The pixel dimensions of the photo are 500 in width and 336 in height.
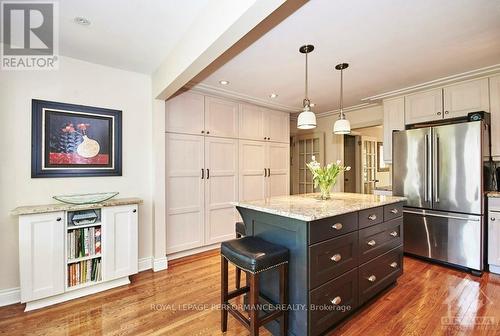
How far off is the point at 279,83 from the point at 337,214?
2.19 m

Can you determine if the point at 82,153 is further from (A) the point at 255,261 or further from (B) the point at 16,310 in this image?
(A) the point at 255,261

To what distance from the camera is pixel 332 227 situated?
177 cm

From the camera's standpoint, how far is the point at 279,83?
3312 mm

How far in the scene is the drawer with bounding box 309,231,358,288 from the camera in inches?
64.9

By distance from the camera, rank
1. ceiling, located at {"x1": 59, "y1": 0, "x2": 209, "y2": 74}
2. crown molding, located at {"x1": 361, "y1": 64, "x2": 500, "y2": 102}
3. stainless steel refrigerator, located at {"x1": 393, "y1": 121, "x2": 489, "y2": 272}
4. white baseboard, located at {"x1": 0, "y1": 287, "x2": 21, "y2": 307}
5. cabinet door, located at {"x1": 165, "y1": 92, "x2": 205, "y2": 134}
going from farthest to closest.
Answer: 1. cabinet door, located at {"x1": 165, "y1": 92, "x2": 205, "y2": 134}
2. crown molding, located at {"x1": 361, "y1": 64, "x2": 500, "y2": 102}
3. stainless steel refrigerator, located at {"x1": 393, "y1": 121, "x2": 489, "y2": 272}
4. white baseboard, located at {"x1": 0, "y1": 287, "x2": 21, "y2": 307}
5. ceiling, located at {"x1": 59, "y1": 0, "x2": 209, "y2": 74}

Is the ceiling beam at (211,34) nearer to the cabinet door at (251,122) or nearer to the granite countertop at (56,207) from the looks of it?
the granite countertop at (56,207)

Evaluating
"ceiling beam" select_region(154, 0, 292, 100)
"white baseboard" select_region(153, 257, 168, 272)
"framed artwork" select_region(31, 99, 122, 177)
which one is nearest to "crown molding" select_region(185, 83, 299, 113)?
"ceiling beam" select_region(154, 0, 292, 100)

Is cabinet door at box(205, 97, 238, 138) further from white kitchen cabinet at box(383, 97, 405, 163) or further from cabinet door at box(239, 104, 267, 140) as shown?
white kitchen cabinet at box(383, 97, 405, 163)

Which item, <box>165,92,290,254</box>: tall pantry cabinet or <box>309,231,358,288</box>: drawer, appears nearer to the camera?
<box>309,231,358,288</box>: drawer

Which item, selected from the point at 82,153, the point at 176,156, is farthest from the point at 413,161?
the point at 82,153

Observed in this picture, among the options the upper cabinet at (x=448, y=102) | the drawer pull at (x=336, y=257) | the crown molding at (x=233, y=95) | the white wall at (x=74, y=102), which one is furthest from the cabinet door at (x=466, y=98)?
the white wall at (x=74, y=102)

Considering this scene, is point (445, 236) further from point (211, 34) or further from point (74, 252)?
point (74, 252)

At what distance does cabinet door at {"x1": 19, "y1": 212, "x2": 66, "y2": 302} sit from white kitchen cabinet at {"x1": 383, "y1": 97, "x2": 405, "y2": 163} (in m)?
4.33

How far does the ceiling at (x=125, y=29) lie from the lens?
1.75 meters
